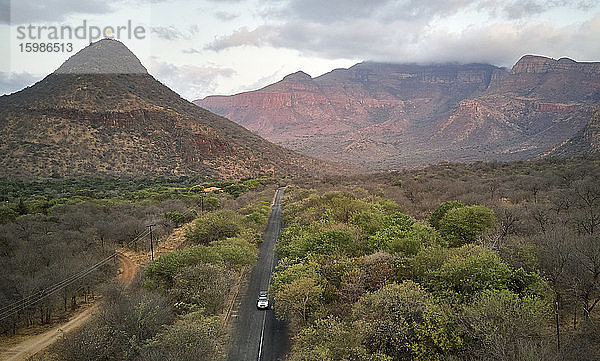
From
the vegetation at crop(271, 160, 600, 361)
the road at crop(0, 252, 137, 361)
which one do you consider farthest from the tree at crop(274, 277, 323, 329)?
the road at crop(0, 252, 137, 361)

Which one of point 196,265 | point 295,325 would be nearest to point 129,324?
point 196,265

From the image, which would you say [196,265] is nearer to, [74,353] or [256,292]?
[256,292]

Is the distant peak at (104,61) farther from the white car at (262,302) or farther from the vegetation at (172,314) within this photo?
the white car at (262,302)

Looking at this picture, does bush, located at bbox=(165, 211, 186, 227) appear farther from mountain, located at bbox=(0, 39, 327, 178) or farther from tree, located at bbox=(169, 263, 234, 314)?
mountain, located at bbox=(0, 39, 327, 178)

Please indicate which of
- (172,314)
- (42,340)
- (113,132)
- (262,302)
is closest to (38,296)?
(42,340)

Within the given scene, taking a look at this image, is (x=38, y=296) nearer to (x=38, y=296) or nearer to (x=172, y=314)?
(x=38, y=296)
